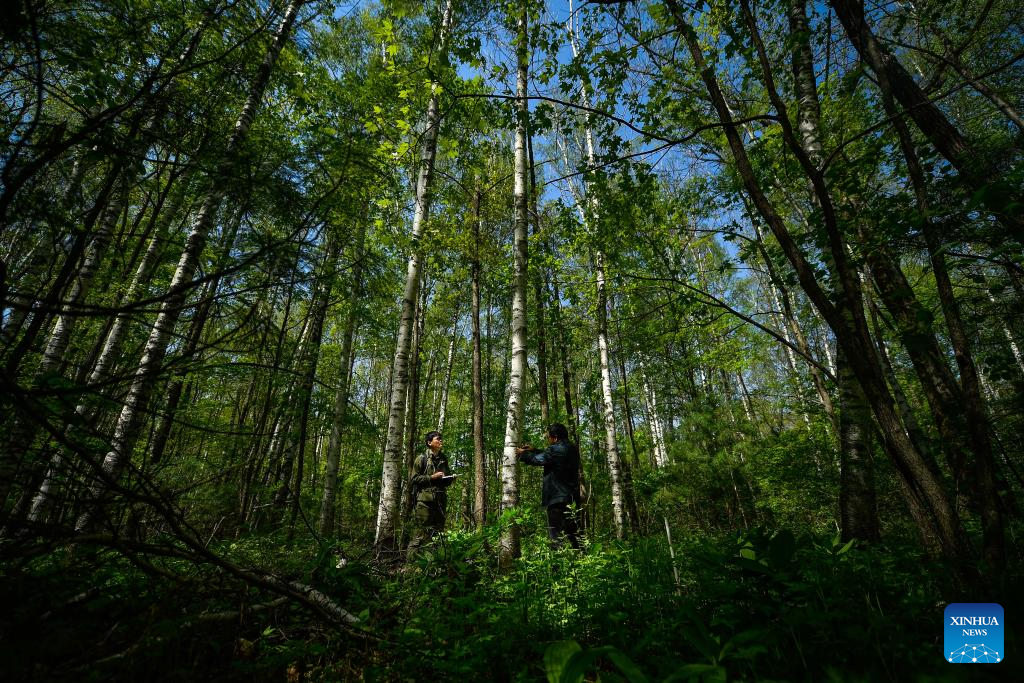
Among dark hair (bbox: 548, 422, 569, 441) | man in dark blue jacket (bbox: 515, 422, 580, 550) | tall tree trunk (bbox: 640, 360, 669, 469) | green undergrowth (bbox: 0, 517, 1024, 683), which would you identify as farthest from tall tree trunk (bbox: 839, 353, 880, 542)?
A: tall tree trunk (bbox: 640, 360, 669, 469)

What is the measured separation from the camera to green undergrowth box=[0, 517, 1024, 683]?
4.24ft

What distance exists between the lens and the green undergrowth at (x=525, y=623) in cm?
129

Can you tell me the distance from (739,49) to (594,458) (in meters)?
9.54

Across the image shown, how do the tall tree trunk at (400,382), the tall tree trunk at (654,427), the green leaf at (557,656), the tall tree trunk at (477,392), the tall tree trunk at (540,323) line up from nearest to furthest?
the green leaf at (557,656) → the tall tree trunk at (400,382) → the tall tree trunk at (477,392) → the tall tree trunk at (540,323) → the tall tree trunk at (654,427)

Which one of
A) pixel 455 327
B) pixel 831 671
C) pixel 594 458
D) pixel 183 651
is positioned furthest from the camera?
pixel 455 327

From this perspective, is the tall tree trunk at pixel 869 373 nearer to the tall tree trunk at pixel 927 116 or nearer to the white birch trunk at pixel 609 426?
the tall tree trunk at pixel 927 116

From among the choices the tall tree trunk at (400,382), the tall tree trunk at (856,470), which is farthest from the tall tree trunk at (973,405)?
the tall tree trunk at (400,382)

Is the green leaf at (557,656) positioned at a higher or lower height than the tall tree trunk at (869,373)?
lower

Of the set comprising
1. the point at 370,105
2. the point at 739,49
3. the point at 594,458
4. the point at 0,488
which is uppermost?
the point at 370,105

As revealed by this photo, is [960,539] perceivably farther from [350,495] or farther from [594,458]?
[350,495]

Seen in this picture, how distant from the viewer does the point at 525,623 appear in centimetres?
231

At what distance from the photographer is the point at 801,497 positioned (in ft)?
30.1

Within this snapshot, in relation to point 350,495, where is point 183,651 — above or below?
below

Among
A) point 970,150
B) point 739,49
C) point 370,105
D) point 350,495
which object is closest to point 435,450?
point 739,49
